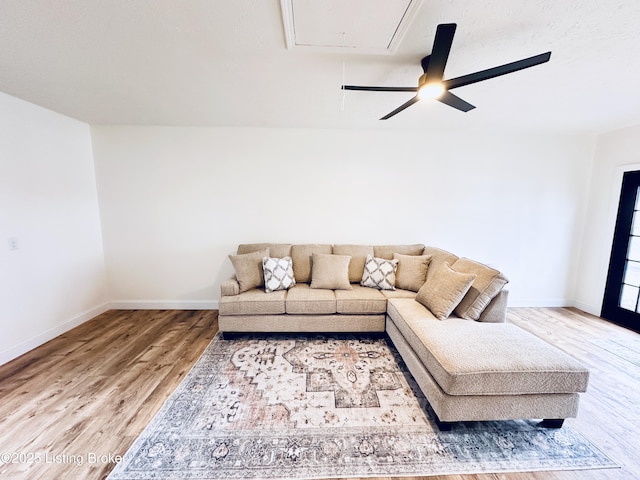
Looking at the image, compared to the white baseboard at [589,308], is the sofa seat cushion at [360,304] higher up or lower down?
higher up

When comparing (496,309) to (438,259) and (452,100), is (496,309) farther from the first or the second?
(452,100)

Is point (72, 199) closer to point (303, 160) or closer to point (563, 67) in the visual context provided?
point (303, 160)

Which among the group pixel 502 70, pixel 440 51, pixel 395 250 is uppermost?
pixel 440 51

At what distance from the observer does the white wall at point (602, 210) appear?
3404 mm

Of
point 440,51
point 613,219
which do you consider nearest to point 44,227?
point 440,51

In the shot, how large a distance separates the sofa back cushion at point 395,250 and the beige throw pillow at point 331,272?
1.64 ft

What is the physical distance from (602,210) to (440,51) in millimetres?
4101

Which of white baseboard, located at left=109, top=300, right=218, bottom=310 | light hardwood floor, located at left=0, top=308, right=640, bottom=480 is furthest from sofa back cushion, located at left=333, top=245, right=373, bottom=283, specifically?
white baseboard, located at left=109, top=300, right=218, bottom=310

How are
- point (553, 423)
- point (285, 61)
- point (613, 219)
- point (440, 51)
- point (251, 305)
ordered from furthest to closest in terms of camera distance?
point (613, 219) → point (251, 305) → point (285, 61) → point (553, 423) → point (440, 51)

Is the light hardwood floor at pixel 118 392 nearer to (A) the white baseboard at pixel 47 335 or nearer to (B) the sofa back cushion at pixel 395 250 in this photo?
(A) the white baseboard at pixel 47 335

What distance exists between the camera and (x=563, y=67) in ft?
6.50

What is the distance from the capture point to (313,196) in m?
3.72

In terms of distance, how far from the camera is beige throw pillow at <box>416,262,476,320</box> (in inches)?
91.9

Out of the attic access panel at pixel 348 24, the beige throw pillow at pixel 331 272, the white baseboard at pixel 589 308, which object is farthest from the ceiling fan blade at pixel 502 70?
the white baseboard at pixel 589 308
